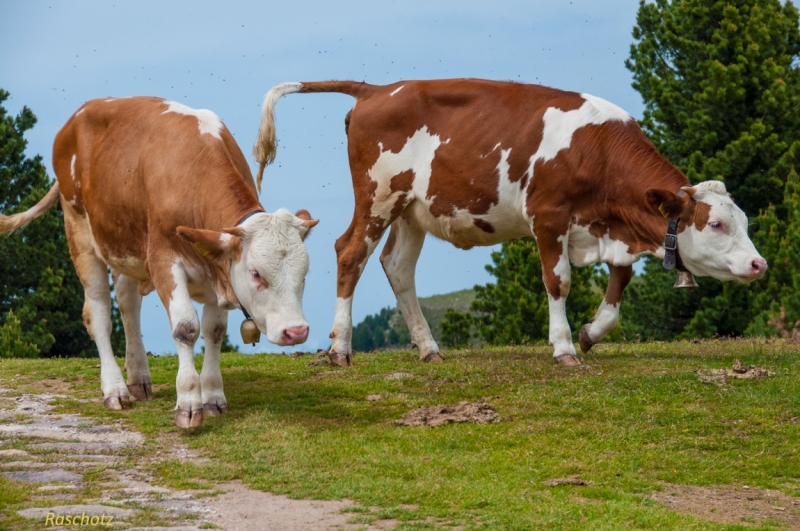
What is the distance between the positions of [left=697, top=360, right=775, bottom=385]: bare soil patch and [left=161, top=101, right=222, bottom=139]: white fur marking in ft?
17.7

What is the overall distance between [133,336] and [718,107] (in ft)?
79.0

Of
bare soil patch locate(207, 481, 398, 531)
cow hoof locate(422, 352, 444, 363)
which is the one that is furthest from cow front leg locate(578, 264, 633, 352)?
bare soil patch locate(207, 481, 398, 531)

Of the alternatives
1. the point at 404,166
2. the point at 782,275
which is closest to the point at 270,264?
the point at 404,166

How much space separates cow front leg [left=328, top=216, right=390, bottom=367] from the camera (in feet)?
42.6

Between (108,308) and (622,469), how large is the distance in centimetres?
570

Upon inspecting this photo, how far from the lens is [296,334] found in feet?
28.8

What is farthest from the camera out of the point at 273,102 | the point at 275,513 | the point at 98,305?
the point at 273,102

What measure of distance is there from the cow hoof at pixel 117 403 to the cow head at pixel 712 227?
19.0 ft

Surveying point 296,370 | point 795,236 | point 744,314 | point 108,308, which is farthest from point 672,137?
point 108,308

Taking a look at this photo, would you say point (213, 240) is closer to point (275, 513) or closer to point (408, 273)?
point (275, 513)

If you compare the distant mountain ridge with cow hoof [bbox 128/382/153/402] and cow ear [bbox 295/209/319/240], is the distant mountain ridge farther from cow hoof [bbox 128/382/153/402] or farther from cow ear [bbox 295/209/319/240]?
cow ear [bbox 295/209/319/240]

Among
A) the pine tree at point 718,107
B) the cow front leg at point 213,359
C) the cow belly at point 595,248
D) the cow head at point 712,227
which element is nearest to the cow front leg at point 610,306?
the cow belly at point 595,248

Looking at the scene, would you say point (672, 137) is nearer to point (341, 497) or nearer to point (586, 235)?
point (586, 235)

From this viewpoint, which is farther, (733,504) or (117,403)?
(117,403)
